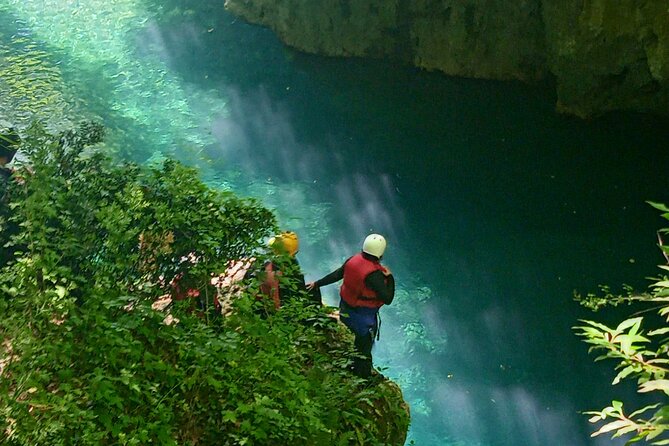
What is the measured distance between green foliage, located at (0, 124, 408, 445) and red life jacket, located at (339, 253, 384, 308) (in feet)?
2.42

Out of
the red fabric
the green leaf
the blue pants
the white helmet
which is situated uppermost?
the green leaf

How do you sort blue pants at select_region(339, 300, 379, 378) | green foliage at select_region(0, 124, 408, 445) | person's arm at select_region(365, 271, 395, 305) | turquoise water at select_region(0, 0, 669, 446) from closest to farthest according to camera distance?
green foliage at select_region(0, 124, 408, 445) < person's arm at select_region(365, 271, 395, 305) < blue pants at select_region(339, 300, 379, 378) < turquoise water at select_region(0, 0, 669, 446)

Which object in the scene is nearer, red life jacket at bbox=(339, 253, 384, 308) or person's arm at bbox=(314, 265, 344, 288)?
red life jacket at bbox=(339, 253, 384, 308)

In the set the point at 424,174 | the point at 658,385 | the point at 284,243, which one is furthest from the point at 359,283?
the point at 424,174

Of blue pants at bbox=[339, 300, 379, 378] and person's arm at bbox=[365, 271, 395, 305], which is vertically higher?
person's arm at bbox=[365, 271, 395, 305]

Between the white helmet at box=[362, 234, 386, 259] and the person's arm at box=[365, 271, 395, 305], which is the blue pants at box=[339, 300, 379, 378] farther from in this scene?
the white helmet at box=[362, 234, 386, 259]

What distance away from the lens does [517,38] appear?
37.4 feet

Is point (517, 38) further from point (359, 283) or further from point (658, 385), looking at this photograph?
point (658, 385)

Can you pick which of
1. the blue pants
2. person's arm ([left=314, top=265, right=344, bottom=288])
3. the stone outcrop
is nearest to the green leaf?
the blue pants

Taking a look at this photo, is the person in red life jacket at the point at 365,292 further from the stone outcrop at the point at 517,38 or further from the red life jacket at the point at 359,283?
the stone outcrop at the point at 517,38

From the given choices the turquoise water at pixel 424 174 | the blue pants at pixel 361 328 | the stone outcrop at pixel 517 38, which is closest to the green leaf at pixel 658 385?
the blue pants at pixel 361 328

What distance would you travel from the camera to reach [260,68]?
12.7 meters

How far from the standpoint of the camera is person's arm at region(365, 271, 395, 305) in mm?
4668

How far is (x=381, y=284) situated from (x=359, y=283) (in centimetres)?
16
